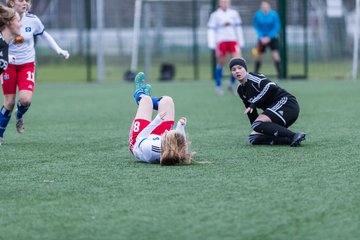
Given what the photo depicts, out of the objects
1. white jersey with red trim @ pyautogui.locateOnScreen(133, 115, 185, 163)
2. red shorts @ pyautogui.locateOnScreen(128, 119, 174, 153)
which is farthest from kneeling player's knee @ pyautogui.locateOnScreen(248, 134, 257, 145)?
white jersey with red trim @ pyautogui.locateOnScreen(133, 115, 185, 163)

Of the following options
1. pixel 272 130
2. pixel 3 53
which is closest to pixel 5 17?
pixel 3 53

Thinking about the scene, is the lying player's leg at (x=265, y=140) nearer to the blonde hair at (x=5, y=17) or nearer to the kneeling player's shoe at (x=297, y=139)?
the kneeling player's shoe at (x=297, y=139)

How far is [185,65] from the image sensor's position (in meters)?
25.9

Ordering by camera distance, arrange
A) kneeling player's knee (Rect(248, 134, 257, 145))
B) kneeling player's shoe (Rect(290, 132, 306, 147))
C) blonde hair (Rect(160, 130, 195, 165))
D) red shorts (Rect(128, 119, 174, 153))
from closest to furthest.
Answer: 1. blonde hair (Rect(160, 130, 195, 165))
2. red shorts (Rect(128, 119, 174, 153))
3. kneeling player's shoe (Rect(290, 132, 306, 147))
4. kneeling player's knee (Rect(248, 134, 257, 145))

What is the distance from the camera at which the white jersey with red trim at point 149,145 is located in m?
7.93

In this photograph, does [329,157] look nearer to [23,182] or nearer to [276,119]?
[276,119]

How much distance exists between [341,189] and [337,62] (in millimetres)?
18503

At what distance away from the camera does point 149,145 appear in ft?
26.1

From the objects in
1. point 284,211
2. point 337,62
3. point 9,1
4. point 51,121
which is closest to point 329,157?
point 284,211

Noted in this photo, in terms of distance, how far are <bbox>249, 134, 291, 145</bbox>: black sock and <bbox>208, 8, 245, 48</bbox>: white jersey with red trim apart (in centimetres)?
940

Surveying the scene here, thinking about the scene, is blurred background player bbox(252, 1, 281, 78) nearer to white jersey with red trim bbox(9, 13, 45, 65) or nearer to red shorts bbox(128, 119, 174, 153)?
white jersey with red trim bbox(9, 13, 45, 65)

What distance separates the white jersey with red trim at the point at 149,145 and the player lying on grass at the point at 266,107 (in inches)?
56.8

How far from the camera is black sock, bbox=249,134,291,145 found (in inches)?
363

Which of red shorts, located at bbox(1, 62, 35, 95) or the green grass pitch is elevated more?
red shorts, located at bbox(1, 62, 35, 95)
